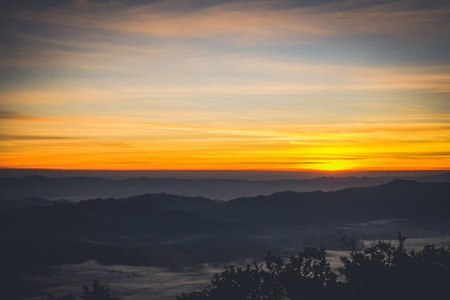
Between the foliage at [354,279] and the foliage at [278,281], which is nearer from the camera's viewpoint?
the foliage at [354,279]

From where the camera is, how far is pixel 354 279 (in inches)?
891

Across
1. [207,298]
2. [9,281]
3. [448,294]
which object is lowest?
[9,281]

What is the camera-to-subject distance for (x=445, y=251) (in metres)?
23.7

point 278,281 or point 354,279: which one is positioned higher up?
point 354,279

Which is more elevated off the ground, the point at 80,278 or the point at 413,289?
the point at 413,289

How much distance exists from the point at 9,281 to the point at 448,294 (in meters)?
206

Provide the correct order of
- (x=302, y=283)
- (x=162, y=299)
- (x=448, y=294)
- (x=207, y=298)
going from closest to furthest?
(x=448, y=294), (x=302, y=283), (x=207, y=298), (x=162, y=299)

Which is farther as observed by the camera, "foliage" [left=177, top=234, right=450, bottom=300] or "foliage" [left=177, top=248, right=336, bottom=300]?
"foliage" [left=177, top=248, right=336, bottom=300]

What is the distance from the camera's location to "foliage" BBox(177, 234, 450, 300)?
20.4 m

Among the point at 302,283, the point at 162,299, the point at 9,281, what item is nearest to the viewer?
the point at 302,283

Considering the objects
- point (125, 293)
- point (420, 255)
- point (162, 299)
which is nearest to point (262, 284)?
point (420, 255)

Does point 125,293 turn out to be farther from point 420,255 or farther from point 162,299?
point 420,255

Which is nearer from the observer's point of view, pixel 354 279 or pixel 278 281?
pixel 354 279

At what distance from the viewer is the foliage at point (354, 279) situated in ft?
66.9
